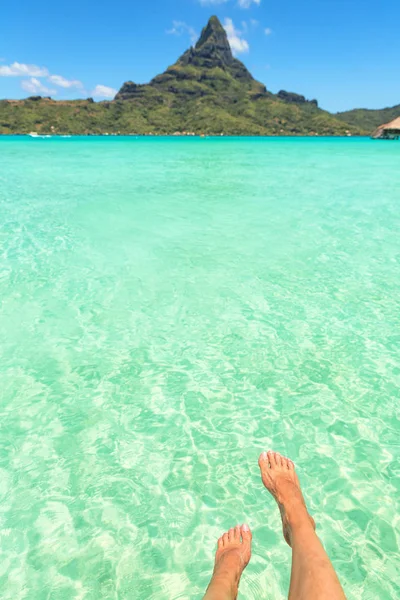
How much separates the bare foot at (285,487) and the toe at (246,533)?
255 mm

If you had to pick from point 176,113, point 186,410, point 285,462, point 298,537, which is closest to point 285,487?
point 285,462

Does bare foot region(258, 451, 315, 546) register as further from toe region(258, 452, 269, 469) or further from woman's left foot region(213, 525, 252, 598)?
woman's left foot region(213, 525, 252, 598)

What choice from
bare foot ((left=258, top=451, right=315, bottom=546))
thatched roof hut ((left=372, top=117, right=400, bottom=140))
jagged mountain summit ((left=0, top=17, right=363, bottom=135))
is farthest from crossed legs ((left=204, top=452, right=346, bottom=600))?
jagged mountain summit ((left=0, top=17, right=363, bottom=135))

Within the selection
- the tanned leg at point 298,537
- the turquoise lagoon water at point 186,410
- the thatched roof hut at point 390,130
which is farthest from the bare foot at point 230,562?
the thatched roof hut at point 390,130

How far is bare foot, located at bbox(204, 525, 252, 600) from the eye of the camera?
2301 millimetres

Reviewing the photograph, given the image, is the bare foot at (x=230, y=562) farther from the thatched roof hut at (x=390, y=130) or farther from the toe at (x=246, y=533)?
the thatched roof hut at (x=390, y=130)

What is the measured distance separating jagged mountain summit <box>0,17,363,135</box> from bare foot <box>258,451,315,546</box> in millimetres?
158128

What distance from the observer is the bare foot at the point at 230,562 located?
2301 millimetres

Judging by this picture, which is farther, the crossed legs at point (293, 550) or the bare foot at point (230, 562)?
the bare foot at point (230, 562)

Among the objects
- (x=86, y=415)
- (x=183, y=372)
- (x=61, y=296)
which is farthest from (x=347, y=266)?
(x=86, y=415)

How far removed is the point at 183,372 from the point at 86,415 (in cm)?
128

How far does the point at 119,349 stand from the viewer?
17.7 feet

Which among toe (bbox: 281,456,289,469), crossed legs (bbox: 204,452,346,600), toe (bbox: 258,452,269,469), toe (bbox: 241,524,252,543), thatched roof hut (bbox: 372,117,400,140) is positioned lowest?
toe (bbox: 241,524,252,543)

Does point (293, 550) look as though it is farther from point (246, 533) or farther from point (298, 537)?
point (246, 533)
